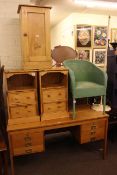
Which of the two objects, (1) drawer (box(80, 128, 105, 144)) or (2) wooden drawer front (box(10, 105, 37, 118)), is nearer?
(2) wooden drawer front (box(10, 105, 37, 118))

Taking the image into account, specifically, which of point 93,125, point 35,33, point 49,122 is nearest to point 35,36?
point 35,33

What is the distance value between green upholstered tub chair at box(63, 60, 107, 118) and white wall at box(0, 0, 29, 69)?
28.7 inches

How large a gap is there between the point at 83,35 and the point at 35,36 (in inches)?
123

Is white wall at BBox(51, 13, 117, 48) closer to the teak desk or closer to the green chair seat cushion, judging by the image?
the green chair seat cushion

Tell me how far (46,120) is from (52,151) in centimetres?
71

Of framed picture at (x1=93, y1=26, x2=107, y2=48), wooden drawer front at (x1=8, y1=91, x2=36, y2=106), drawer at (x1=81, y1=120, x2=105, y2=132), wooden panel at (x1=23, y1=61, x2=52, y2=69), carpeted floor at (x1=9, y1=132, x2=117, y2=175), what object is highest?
framed picture at (x1=93, y1=26, x2=107, y2=48)

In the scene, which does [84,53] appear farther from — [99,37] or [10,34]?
[10,34]

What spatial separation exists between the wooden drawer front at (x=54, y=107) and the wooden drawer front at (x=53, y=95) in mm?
52

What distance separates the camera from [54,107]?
7.08ft

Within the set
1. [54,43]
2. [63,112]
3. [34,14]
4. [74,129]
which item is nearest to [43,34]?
[34,14]

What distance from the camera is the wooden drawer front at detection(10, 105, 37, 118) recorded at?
79.9 inches

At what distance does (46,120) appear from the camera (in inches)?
83.3

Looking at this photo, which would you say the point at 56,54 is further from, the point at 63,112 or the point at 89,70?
the point at 63,112

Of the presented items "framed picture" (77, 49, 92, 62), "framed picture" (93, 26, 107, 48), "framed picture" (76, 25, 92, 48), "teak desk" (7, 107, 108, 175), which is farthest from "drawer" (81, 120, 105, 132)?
"framed picture" (93, 26, 107, 48)
